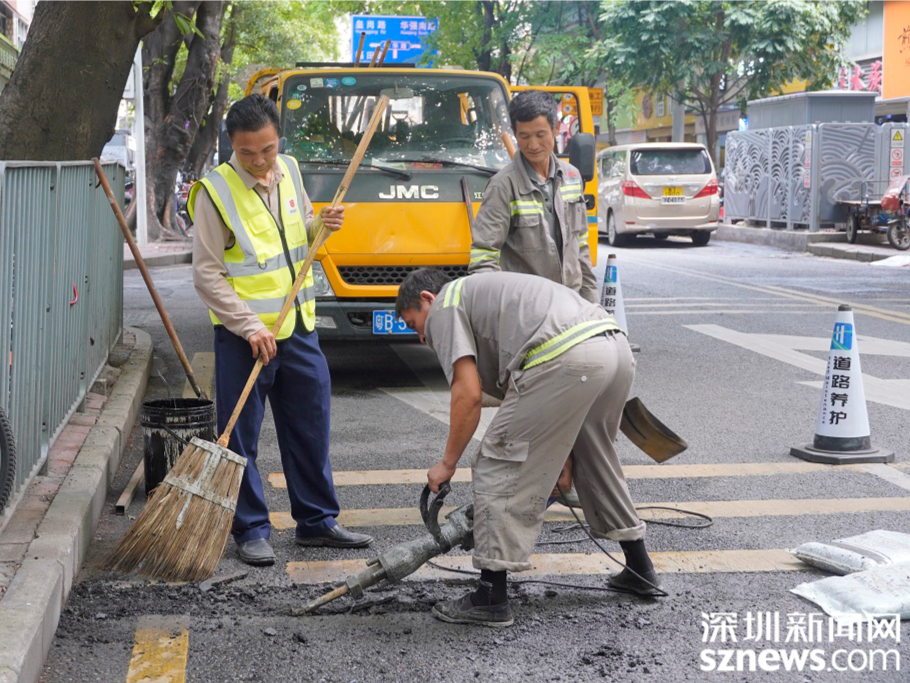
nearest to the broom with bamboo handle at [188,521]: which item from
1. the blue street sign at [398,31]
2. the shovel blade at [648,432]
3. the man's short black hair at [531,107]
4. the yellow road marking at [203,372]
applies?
the shovel blade at [648,432]

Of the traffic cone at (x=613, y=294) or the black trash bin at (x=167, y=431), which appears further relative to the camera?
the traffic cone at (x=613, y=294)

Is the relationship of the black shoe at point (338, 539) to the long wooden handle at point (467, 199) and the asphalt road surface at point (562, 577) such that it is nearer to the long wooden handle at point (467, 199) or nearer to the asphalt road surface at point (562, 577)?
the asphalt road surface at point (562, 577)

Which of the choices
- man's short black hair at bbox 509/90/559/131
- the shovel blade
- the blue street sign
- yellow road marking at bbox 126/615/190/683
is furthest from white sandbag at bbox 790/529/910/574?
the blue street sign

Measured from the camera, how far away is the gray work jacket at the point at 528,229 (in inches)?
206

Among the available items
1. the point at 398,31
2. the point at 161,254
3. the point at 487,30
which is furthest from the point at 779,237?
the point at 161,254

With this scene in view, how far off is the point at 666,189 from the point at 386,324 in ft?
51.2

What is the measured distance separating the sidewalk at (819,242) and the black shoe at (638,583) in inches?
644

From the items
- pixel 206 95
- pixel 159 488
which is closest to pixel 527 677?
pixel 159 488

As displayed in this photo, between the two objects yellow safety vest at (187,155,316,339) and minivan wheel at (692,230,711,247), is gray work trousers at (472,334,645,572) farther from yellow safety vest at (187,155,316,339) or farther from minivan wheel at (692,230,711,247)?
minivan wheel at (692,230,711,247)

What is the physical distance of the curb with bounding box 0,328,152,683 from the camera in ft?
11.1

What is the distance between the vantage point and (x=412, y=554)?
420cm

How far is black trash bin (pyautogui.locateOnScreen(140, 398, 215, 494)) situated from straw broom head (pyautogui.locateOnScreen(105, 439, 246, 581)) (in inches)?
36.5

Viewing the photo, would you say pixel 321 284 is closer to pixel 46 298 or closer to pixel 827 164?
pixel 46 298

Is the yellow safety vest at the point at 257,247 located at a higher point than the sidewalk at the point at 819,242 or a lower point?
higher
